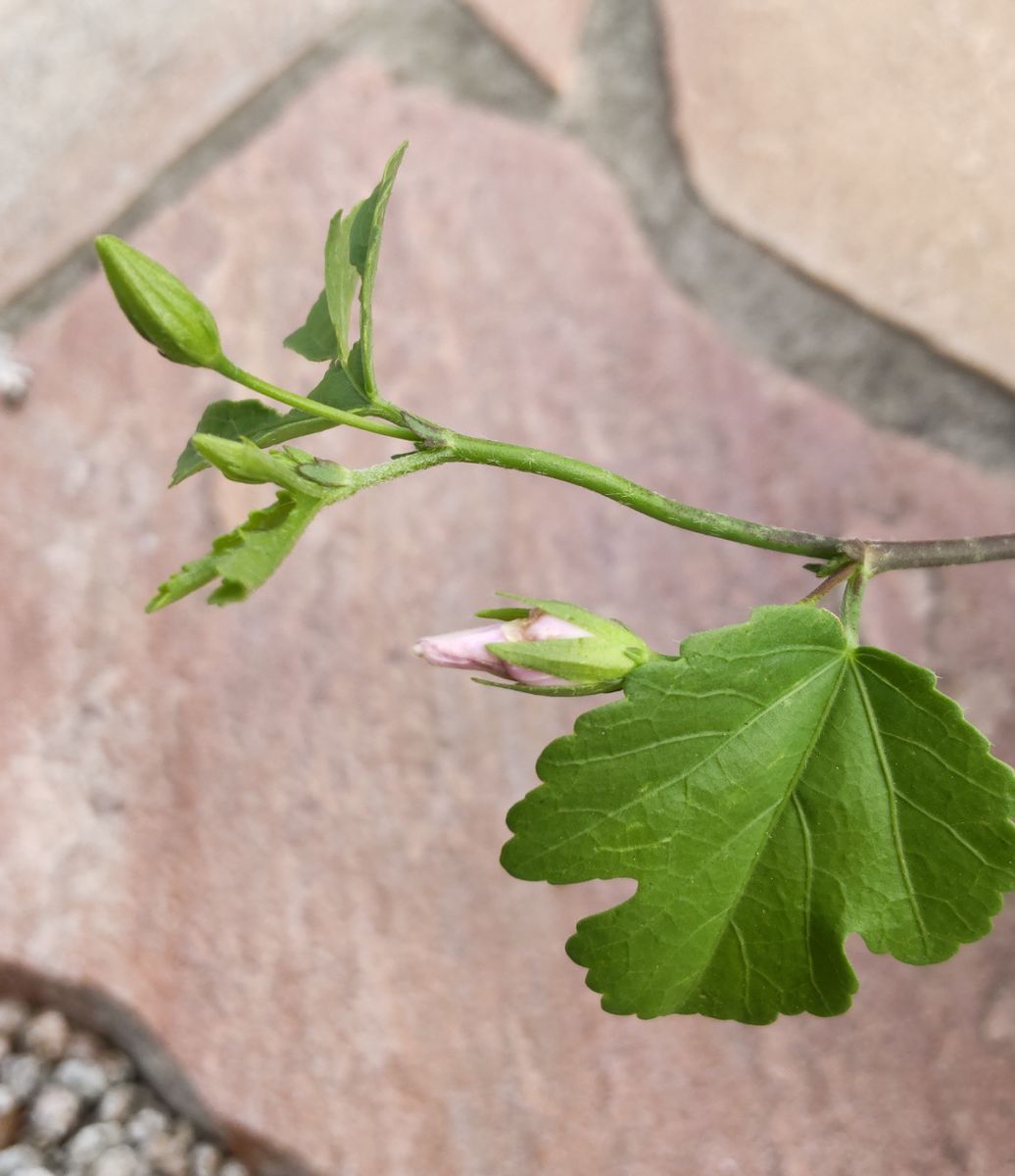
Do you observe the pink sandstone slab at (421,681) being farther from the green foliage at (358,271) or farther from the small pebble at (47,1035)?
the green foliage at (358,271)

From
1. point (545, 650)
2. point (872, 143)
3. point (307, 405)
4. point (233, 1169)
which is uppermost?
point (307, 405)

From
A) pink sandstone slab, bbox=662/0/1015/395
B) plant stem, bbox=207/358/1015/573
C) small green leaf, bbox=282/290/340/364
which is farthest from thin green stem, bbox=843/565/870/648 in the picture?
pink sandstone slab, bbox=662/0/1015/395

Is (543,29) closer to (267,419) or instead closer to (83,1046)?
(267,419)

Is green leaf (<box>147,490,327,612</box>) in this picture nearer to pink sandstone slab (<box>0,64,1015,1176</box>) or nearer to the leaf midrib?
the leaf midrib

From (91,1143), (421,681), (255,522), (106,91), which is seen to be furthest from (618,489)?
(106,91)

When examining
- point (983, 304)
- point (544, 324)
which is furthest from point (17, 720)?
point (983, 304)

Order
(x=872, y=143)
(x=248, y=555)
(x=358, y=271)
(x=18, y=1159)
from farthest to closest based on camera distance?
(x=872, y=143)
(x=18, y=1159)
(x=358, y=271)
(x=248, y=555)
